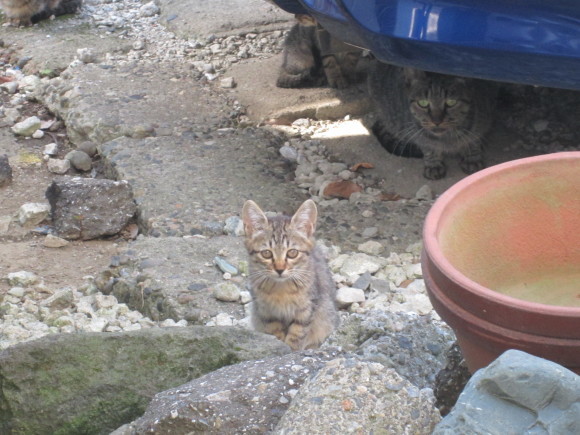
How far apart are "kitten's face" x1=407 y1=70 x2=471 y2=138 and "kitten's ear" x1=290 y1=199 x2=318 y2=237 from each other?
1.76 meters

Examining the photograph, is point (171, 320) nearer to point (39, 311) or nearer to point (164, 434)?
point (39, 311)

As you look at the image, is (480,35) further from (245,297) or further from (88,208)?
(88,208)

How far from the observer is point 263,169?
5.70m

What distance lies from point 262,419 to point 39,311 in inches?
85.1

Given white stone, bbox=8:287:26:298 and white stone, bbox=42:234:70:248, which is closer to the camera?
white stone, bbox=8:287:26:298

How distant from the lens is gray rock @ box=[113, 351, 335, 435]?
237cm

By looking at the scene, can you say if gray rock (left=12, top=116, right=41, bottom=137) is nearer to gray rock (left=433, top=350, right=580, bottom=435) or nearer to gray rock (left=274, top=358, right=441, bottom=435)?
gray rock (left=274, top=358, right=441, bottom=435)

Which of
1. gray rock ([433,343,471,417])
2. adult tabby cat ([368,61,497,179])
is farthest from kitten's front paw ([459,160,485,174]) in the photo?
gray rock ([433,343,471,417])

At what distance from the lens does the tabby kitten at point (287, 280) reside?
4.10 m

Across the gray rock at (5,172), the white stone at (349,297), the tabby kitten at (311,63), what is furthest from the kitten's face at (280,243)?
the tabby kitten at (311,63)

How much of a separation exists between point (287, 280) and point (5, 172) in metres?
2.49

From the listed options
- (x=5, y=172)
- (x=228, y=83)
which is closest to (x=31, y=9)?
(x=228, y=83)

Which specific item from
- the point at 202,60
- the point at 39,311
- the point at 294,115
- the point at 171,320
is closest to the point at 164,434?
the point at 171,320

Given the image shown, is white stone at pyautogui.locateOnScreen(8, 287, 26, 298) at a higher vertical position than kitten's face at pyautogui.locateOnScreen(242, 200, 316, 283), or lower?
lower
